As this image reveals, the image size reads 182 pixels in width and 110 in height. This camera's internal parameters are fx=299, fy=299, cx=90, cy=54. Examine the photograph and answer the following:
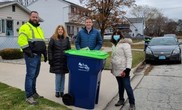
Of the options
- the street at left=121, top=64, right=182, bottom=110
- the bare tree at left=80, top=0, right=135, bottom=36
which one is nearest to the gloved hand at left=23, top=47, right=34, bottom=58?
the street at left=121, top=64, right=182, bottom=110

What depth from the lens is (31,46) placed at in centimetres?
577

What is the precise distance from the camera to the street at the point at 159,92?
6.46m

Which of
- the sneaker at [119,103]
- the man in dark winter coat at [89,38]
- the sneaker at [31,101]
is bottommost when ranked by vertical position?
the sneaker at [119,103]

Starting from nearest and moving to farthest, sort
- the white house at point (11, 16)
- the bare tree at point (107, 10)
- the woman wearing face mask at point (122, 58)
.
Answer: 1. the woman wearing face mask at point (122, 58)
2. the white house at point (11, 16)
3. the bare tree at point (107, 10)

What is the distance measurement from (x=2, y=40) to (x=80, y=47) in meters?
12.2

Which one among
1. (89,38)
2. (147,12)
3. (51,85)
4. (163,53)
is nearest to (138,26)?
(147,12)

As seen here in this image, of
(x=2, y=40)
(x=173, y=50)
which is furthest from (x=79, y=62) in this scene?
(x=2, y=40)

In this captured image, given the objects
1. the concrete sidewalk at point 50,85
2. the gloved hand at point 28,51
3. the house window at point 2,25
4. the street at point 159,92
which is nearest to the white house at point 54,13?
the house window at point 2,25

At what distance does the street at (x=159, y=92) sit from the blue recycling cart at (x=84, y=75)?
92cm

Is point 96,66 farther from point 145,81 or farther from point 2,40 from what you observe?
point 2,40

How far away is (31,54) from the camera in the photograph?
18.7 feet

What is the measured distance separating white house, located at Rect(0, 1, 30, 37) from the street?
20566 mm

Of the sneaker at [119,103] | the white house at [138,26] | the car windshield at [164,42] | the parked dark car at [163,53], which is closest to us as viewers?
the sneaker at [119,103]

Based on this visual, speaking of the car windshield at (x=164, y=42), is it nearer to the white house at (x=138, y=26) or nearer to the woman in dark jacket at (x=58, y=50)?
the woman in dark jacket at (x=58, y=50)
